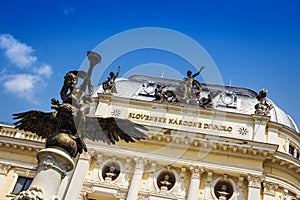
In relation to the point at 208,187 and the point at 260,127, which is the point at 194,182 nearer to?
the point at 208,187

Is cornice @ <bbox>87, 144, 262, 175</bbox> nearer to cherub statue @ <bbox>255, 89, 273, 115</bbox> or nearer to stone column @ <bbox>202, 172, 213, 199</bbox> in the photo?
stone column @ <bbox>202, 172, 213, 199</bbox>

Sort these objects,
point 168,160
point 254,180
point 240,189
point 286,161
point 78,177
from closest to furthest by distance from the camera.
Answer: point 254,180
point 240,189
point 78,177
point 286,161
point 168,160

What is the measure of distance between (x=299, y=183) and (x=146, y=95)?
46.4ft

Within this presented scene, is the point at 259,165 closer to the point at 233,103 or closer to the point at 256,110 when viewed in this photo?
the point at 256,110

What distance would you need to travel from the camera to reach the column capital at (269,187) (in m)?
27.8

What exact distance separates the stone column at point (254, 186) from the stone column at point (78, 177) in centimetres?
1137

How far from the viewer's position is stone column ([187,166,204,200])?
27358mm

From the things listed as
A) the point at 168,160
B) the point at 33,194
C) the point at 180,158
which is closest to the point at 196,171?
the point at 180,158

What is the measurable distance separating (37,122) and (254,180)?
19772 millimetres

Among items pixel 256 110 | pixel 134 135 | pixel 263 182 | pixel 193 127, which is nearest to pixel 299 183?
pixel 263 182

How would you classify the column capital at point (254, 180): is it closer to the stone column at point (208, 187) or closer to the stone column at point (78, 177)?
the stone column at point (208, 187)

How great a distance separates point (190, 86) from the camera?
3334cm

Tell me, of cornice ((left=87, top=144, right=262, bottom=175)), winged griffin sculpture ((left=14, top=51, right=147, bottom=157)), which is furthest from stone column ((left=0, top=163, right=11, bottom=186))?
winged griffin sculpture ((left=14, top=51, right=147, bottom=157))

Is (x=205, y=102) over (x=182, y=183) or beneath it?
over
